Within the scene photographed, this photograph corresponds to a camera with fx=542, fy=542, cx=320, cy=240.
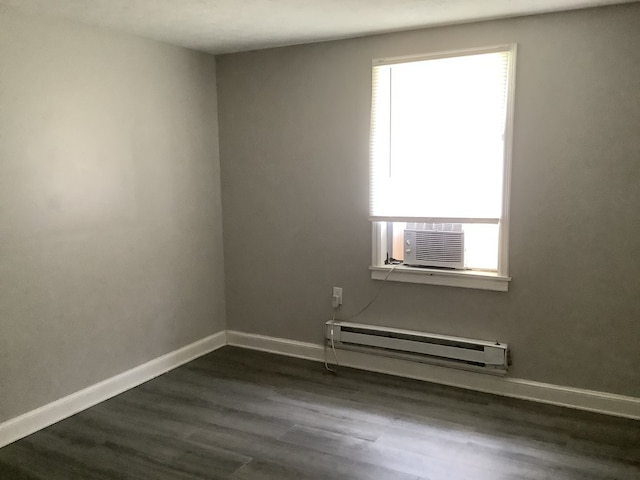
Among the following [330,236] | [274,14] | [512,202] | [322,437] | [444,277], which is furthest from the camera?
[330,236]

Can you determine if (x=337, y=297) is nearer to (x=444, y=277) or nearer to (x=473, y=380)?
(x=444, y=277)

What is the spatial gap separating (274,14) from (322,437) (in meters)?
2.30

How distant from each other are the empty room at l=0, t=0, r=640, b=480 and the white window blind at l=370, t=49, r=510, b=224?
1 centimetres

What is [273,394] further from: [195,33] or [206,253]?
[195,33]

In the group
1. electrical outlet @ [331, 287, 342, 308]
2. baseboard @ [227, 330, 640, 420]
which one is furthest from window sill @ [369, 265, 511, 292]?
baseboard @ [227, 330, 640, 420]

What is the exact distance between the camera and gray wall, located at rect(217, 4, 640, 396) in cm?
296

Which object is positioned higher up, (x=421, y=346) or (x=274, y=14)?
(x=274, y=14)

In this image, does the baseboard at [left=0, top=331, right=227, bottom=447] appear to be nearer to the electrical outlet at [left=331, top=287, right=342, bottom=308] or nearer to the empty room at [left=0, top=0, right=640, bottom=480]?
the empty room at [left=0, top=0, right=640, bottom=480]

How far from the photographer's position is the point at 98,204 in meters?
3.27

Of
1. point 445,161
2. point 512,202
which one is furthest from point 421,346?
point 445,161

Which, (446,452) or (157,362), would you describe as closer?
(446,452)

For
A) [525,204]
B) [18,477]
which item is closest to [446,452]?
[525,204]

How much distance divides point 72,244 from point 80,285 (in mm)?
251

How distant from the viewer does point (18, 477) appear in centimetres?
250
